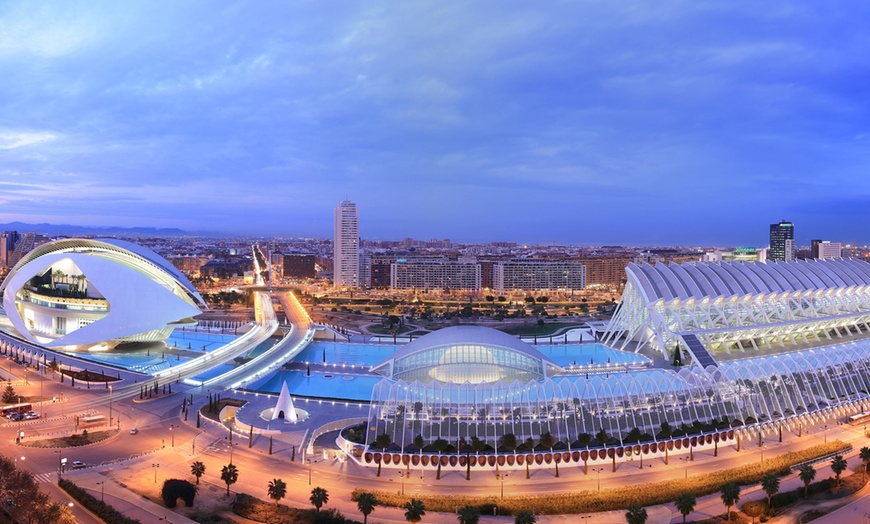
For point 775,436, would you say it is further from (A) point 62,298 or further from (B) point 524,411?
(A) point 62,298

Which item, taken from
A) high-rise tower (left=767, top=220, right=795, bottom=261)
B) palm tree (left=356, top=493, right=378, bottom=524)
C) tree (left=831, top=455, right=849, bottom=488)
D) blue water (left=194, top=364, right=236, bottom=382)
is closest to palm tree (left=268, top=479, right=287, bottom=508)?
palm tree (left=356, top=493, right=378, bottom=524)

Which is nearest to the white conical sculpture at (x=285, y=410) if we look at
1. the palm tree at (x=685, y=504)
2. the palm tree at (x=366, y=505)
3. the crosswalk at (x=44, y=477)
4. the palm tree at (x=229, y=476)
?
the palm tree at (x=229, y=476)

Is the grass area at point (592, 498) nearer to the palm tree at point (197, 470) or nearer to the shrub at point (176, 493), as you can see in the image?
the shrub at point (176, 493)

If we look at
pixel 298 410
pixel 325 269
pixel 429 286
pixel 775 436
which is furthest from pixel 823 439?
pixel 325 269

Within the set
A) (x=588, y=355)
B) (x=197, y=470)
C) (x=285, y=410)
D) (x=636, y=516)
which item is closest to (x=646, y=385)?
(x=636, y=516)

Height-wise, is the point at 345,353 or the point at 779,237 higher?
the point at 779,237

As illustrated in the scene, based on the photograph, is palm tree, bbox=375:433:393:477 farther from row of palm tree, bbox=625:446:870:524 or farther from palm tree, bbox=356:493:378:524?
row of palm tree, bbox=625:446:870:524

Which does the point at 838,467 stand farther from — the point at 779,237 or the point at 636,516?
the point at 779,237
